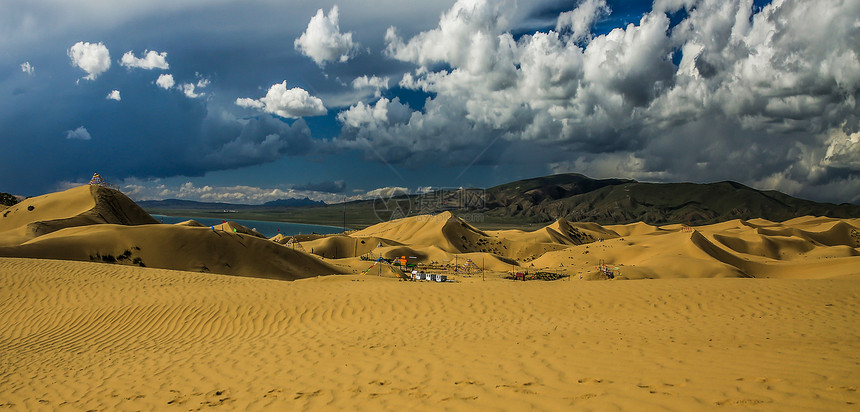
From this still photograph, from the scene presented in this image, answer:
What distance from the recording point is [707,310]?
506 inches

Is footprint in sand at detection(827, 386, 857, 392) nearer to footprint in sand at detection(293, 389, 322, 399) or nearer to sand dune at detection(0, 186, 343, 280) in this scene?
footprint in sand at detection(293, 389, 322, 399)

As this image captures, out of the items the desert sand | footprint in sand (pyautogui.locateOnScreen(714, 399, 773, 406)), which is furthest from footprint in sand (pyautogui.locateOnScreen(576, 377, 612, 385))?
footprint in sand (pyautogui.locateOnScreen(714, 399, 773, 406))

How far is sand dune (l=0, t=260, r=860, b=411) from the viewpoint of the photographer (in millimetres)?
5934

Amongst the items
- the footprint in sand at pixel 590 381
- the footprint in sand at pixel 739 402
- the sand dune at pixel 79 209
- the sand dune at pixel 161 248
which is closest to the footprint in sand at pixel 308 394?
the footprint in sand at pixel 590 381

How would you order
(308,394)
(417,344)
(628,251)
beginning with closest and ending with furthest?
1. (308,394)
2. (417,344)
3. (628,251)

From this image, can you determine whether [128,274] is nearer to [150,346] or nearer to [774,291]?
[150,346]

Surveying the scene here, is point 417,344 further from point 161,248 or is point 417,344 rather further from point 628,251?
point 628,251

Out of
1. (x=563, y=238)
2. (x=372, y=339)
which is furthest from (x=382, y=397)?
(x=563, y=238)

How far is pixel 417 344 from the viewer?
9617 mm

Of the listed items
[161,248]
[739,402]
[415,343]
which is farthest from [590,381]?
[161,248]

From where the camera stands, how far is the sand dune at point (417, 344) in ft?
19.5

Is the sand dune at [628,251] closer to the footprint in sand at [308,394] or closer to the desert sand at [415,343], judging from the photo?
the desert sand at [415,343]

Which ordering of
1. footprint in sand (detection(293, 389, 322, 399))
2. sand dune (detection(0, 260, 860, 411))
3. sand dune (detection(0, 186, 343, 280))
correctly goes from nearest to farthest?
sand dune (detection(0, 260, 860, 411)) → footprint in sand (detection(293, 389, 322, 399)) → sand dune (detection(0, 186, 343, 280))

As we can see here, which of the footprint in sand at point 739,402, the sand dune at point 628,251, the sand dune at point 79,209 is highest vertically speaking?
the sand dune at point 79,209
